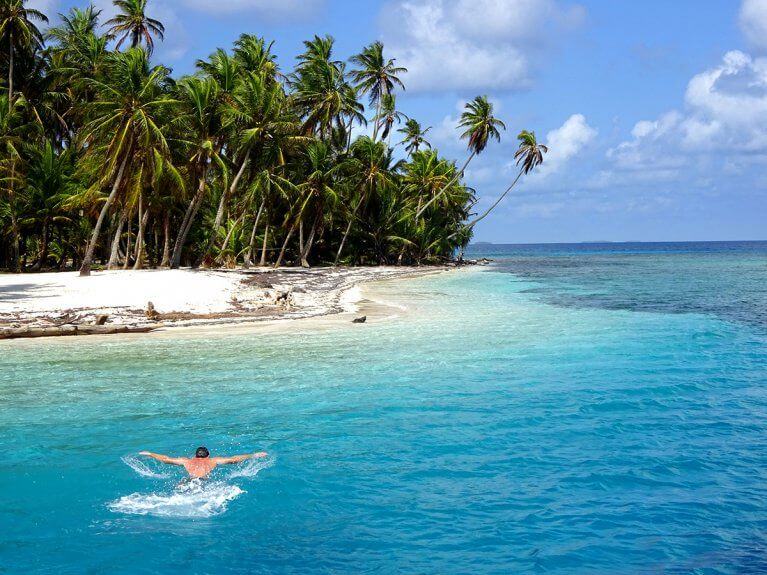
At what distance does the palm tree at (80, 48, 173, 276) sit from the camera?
3059 centimetres

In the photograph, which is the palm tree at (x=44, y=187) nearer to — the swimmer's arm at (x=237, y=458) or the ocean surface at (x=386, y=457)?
the ocean surface at (x=386, y=457)

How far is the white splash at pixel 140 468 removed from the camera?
817 cm

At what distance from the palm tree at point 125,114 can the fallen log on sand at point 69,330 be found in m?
13.1

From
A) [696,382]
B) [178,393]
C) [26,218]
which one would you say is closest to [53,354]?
[178,393]

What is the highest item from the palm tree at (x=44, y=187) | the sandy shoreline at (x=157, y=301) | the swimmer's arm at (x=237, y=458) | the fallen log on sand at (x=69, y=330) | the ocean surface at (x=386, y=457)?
the palm tree at (x=44, y=187)

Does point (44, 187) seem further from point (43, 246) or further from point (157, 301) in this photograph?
point (157, 301)

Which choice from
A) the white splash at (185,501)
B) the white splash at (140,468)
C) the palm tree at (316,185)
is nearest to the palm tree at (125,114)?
the palm tree at (316,185)

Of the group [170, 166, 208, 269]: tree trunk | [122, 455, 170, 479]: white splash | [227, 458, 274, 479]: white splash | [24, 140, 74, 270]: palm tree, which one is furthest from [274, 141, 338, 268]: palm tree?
[227, 458, 274, 479]: white splash

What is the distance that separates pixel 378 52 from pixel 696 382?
176 ft

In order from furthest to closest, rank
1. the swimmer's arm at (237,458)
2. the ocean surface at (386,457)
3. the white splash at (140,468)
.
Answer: the white splash at (140,468)
the swimmer's arm at (237,458)
the ocean surface at (386,457)

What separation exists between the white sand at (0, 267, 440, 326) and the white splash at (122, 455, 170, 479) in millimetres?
12565

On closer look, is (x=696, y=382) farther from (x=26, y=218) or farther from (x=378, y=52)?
(x=378, y=52)

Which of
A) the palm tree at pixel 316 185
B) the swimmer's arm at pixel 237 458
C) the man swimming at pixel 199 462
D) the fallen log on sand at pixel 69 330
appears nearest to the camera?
the man swimming at pixel 199 462

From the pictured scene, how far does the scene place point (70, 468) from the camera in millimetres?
8414
